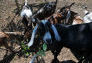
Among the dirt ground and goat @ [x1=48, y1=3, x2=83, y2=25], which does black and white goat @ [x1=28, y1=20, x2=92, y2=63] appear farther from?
goat @ [x1=48, y1=3, x2=83, y2=25]

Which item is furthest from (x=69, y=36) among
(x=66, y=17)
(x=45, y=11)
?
(x=45, y=11)

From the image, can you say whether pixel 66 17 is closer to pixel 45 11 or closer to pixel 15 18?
pixel 45 11

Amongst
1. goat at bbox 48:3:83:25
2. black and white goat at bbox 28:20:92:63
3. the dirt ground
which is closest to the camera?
black and white goat at bbox 28:20:92:63

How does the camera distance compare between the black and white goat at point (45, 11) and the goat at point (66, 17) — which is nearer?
the goat at point (66, 17)

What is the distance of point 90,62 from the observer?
496 centimetres

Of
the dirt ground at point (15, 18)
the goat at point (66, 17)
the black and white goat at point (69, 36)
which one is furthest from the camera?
the goat at point (66, 17)

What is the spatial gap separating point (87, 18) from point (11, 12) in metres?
4.05

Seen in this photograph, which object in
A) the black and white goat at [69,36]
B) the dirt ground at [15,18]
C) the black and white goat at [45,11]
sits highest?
the black and white goat at [69,36]

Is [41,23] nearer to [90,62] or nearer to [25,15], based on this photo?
[90,62]

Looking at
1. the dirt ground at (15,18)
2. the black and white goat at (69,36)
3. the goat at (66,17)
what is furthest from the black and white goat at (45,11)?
the black and white goat at (69,36)

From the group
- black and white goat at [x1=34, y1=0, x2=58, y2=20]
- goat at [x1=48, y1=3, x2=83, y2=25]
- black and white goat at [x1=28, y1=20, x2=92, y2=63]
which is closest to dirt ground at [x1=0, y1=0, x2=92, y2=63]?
black and white goat at [x1=34, y1=0, x2=58, y2=20]

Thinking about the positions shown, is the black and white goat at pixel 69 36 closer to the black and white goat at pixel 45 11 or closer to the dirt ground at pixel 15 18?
the dirt ground at pixel 15 18

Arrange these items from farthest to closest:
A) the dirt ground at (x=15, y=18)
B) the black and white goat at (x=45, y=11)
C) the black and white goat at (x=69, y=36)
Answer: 1. the black and white goat at (x=45, y=11)
2. the dirt ground at (x=15, y=18)
3. the black and white goat at (x=69, y=36)

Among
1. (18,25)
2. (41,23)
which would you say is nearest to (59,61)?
(41,23)
